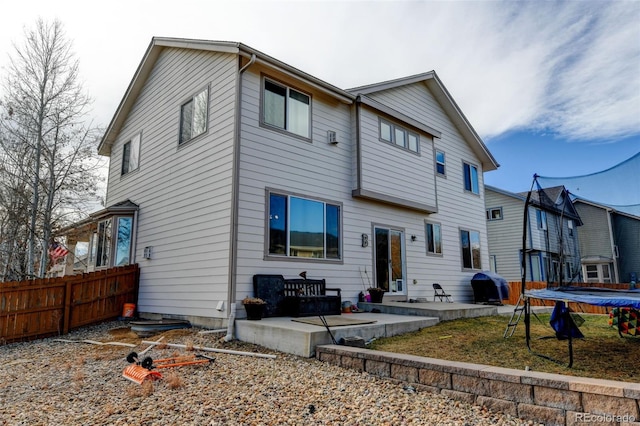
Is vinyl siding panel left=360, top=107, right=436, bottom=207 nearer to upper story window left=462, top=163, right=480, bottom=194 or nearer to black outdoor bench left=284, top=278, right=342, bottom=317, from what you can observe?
upper story window left=462, top=163, right=480, bottom=194

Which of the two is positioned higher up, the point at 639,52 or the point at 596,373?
the point at 639,52

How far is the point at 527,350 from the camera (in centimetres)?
480

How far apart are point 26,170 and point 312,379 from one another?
1142 centimetres

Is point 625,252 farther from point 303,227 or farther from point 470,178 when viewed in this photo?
point 303,227

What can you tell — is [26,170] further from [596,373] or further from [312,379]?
[596,373]

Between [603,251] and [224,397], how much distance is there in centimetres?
2701

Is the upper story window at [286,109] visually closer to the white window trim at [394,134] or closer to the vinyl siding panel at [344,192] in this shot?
the vinyl siding panel at [344,192]

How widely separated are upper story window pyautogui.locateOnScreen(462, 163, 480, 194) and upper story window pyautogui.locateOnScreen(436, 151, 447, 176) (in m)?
1.36

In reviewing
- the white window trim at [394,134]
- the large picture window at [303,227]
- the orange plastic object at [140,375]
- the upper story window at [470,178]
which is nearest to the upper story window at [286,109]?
the large picture window at [303,227]

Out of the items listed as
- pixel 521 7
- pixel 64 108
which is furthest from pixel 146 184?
pixel 521 7

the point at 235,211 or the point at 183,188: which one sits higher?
the point at 183,188

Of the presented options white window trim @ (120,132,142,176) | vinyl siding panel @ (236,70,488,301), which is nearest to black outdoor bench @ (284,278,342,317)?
vinyl siding panel @ (236,70,488,301)

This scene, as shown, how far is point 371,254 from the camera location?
31.4 feet

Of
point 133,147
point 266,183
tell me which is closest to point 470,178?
point 266,183
